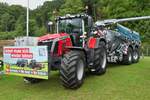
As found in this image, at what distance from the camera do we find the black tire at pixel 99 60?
1180 centimetres

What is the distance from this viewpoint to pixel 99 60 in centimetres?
1191

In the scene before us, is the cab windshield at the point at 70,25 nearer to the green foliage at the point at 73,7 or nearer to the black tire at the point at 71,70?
the black tire at the point at 71,70

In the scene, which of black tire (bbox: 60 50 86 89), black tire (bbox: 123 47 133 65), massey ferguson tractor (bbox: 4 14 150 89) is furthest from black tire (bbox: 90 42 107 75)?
black tire (bbox: 123 47 133 65)

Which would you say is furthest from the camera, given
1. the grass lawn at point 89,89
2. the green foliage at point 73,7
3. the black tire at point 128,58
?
the green foliage at point 73,7

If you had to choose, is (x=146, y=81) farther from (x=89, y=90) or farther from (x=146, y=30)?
(x=146, y=30)

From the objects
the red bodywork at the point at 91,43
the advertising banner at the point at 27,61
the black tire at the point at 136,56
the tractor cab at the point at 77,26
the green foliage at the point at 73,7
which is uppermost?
the green foliage at the point at 73,7

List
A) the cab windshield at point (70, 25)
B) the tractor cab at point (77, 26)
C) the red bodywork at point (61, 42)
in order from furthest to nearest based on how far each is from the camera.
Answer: the cab windshield at point (70, 25), the tractor cab at point (77, 26), the red bodywork at point (61, 42)

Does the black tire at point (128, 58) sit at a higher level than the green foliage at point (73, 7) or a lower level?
lower

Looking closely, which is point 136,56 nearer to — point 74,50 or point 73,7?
point 74,50

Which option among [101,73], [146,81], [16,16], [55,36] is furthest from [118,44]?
[16,16]

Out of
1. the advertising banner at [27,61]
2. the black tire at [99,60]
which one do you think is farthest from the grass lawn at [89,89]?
the advertising banner at [27,61]

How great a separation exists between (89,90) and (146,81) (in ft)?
7.84

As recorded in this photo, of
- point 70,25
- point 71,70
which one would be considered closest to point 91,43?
point 70,25

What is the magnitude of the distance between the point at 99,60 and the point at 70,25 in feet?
5.47
